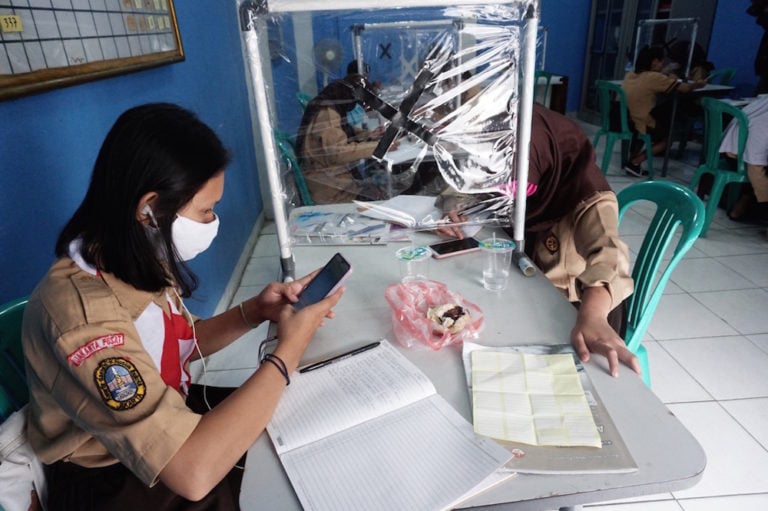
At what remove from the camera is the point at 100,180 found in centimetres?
72

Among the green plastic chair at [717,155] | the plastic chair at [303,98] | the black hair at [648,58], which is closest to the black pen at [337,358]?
the plastic chair at [303,98]

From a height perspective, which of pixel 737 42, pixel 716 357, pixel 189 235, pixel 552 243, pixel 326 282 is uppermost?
pixel 737 42

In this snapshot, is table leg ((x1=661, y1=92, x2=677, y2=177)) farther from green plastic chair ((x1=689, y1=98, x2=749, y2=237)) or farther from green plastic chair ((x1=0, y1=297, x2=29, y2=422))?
green plastic chair ((x1=0, y1=297, x2=29, y2=422))

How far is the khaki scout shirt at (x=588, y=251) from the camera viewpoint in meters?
1.09

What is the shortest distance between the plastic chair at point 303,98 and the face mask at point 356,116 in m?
0.10

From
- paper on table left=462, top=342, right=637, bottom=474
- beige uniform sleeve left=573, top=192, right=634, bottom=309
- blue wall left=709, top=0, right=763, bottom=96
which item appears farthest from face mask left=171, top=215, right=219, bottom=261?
blue wall left=709, top=0, right=763, bottom=96

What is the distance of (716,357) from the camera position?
6.43 ft

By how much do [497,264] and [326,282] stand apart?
1.55ft

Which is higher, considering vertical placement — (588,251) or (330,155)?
(330,155)

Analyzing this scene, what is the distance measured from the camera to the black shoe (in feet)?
14.4

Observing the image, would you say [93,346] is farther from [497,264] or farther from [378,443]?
[497,264]

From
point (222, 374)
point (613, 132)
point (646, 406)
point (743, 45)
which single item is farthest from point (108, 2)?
point (743, 45)

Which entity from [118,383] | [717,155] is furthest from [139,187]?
[717,155]

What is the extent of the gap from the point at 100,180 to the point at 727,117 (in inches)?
156
